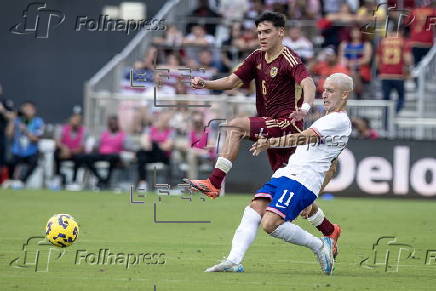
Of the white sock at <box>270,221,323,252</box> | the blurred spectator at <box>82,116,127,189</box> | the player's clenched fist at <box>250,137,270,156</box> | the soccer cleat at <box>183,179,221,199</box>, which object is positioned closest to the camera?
the player's clenched fist at <box>250,137,270,156</box>

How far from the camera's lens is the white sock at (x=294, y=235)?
10.6m

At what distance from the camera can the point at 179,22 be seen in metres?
28.8

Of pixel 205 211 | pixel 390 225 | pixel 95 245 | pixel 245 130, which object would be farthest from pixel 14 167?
pixel 245 130

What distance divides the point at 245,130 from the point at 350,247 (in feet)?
10.8

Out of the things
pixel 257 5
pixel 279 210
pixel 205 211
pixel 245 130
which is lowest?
pixel 205 211

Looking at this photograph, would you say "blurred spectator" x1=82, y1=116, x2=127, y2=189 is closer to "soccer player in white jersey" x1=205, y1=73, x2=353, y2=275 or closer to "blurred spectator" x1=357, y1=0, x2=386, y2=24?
"blurred spectator" x1=357, y1=0, x2=386, y2=24

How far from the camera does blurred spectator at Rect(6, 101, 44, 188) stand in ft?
81.3

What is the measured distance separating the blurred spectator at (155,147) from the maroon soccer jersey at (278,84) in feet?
39.1

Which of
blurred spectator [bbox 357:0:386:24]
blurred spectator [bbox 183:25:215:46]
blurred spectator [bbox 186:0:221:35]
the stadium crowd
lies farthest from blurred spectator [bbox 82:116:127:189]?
blurred spectator [bbox 357:0:386:24]

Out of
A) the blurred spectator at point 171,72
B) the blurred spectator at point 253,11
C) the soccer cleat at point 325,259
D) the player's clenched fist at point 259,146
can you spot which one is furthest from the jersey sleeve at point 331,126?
the blurred spectator at point 253,11

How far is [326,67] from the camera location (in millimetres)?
25000

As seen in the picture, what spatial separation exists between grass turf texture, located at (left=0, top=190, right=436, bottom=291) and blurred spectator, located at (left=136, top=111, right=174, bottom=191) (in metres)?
0.98

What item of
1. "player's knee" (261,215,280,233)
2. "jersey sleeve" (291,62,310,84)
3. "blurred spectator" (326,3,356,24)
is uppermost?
"blurred spectator" (326,3,356,24)

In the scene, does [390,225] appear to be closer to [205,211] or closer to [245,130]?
[205,211]
